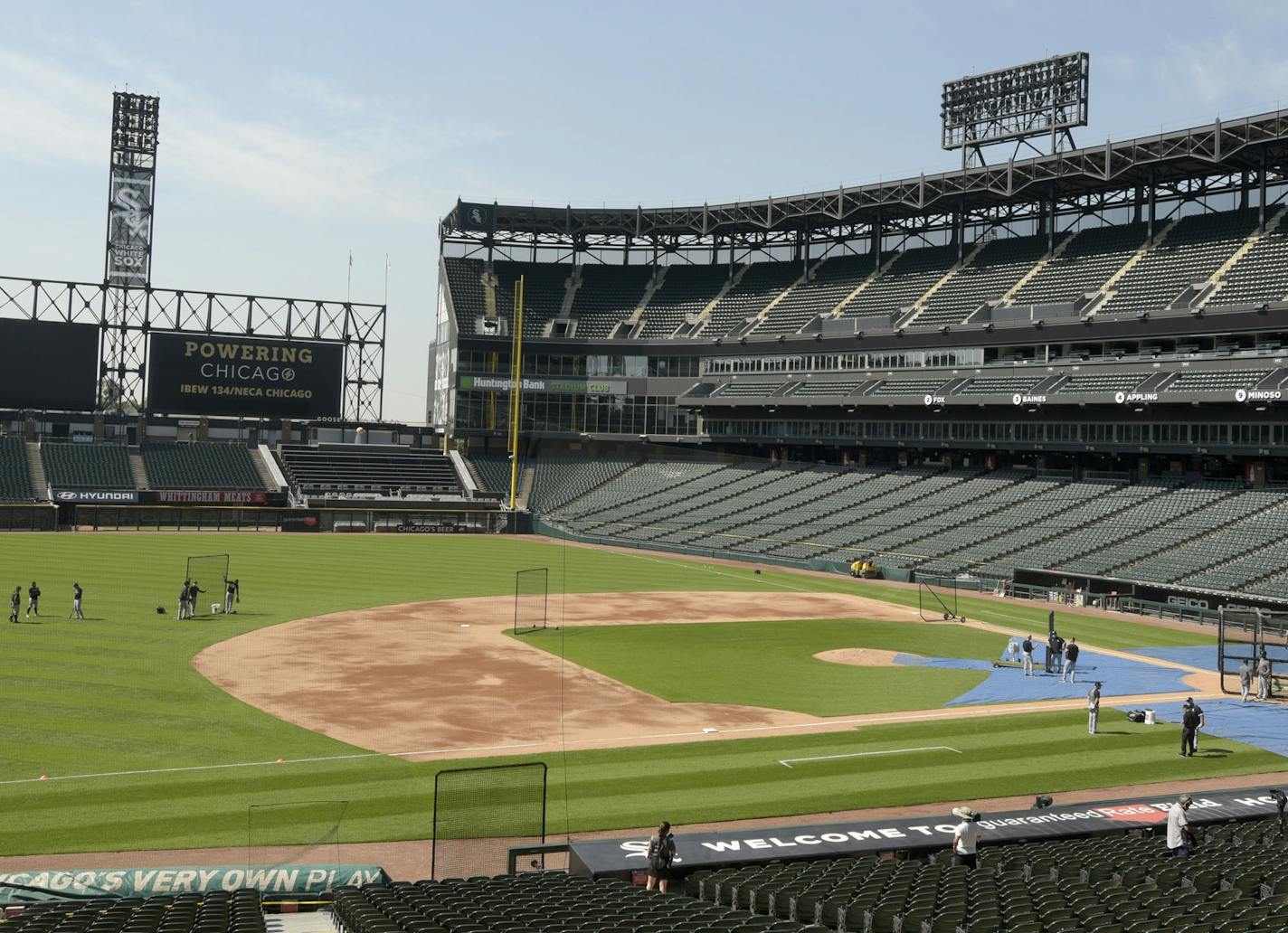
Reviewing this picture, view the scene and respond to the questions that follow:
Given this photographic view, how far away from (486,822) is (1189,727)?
17845 mm

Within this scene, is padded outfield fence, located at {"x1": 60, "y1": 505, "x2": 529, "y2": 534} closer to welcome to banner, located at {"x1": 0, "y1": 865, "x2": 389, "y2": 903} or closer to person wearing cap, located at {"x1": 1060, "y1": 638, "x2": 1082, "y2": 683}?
person wearing cap, located at {"x1": 1060, "y1": 638, "x2": 1082, "y2": 683}

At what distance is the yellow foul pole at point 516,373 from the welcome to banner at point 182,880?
3064 inches

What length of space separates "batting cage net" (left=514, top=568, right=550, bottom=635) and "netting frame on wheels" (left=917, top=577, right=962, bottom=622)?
17.3 m

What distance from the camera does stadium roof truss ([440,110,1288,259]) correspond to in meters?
71.6

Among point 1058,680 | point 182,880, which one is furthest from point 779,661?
point 182,880

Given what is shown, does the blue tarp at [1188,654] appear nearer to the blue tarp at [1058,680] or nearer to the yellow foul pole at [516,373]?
the blue tarp at [1058,680]

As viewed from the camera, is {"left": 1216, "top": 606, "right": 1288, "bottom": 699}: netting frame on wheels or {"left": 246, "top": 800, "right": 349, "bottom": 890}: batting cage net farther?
{"left": 1216, "top": 606, "right": 1288, "bottom": 699}: netting frame on wheels

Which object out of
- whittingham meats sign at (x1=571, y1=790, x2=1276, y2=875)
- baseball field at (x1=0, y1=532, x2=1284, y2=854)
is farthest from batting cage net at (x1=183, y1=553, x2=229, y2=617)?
whittingham meats sign at (x1=571, y1=790, x2=1276, y2=875)

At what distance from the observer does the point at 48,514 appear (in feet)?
254

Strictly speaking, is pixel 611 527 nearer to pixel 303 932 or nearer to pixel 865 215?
pixel 865 215

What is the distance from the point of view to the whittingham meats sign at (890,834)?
59.0 feet

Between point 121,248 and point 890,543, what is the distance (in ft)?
233

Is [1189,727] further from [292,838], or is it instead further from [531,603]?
[531,603]

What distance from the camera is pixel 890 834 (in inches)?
770
